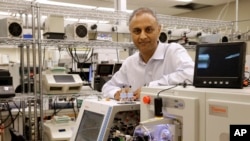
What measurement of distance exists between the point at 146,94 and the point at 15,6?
6.72ft

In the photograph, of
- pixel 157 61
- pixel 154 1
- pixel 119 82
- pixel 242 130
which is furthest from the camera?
pixel 154 1

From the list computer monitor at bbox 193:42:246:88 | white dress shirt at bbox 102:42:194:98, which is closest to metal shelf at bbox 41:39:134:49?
white dress shirt at bbox 102:42:194:98

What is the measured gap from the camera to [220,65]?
3.11 feet

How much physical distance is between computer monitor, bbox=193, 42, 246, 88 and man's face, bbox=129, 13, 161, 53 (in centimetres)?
67

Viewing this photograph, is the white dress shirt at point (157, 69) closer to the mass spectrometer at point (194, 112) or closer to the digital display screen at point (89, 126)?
the digital display screen at point (89, 126)

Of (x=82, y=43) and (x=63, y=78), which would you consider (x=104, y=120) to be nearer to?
(x=63, y=78)

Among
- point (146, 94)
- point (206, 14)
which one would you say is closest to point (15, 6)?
point (146, 94)

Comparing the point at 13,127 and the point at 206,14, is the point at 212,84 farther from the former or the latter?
the point at 206,14

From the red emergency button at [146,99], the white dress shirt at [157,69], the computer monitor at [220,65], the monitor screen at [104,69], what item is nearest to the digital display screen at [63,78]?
the monitor screen at [104,69]

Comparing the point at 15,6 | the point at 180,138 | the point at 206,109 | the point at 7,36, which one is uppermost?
the point at 15,6

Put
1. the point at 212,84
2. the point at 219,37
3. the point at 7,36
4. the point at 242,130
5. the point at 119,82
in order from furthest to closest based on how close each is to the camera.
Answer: the point at 219,37, the point at 7,36, the point at 119,82, the point at 212,84, the point at 242,130

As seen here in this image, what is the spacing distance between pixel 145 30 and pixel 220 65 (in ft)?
2.57

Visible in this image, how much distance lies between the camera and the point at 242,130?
811 millimetres

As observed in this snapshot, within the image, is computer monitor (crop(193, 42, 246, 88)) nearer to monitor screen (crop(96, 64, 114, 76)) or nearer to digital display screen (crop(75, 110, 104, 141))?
digital display screen (crop(75, 110, 104, 141))
